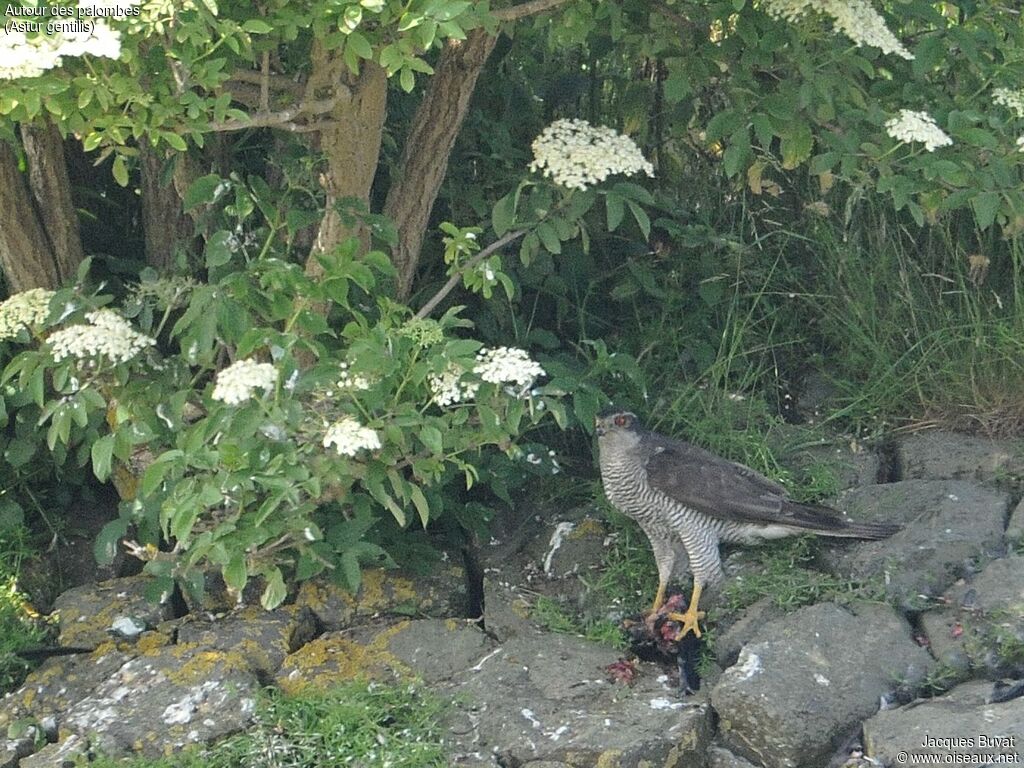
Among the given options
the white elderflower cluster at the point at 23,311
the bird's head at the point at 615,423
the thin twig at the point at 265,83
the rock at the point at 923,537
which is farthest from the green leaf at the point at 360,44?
the rock at the point at 923,537

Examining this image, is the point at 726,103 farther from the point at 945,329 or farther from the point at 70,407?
the point at 70,407

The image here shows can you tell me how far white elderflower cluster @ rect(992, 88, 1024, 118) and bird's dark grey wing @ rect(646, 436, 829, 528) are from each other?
1355 mm

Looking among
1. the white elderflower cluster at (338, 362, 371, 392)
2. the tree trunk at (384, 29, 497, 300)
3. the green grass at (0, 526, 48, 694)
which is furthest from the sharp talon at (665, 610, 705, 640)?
the green grass at (0, 526, 48, 694)

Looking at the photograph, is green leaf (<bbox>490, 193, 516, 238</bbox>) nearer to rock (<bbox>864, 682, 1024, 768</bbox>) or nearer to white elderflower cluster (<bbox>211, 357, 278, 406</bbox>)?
white elderflower cluster (<bbox>211, 357, 278, 406</bbox>)

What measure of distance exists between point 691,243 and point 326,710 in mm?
2260

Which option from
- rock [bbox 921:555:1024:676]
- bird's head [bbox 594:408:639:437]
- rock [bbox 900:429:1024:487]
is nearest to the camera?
rock [bbox 921:555:1024:676]

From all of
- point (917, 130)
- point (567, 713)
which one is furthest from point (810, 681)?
point (917, 130)

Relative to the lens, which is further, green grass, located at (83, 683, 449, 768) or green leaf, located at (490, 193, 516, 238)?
green leaf, located at (490, 193, 516, 238)

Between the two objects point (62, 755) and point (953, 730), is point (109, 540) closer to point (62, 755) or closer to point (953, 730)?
point (62, 755)

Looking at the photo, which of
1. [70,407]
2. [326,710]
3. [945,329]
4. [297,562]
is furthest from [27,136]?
[945,329]

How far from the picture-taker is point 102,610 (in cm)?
461

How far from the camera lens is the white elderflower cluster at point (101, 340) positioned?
12.6ft

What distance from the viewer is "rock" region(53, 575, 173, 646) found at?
453cm

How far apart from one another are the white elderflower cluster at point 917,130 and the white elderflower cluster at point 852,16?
7.1 inches
